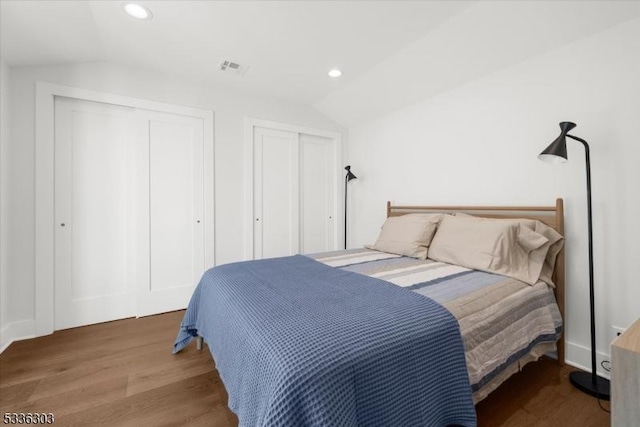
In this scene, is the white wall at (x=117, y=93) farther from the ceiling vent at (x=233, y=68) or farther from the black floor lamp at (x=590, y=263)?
the black floor lamp at (x=590, y=263)

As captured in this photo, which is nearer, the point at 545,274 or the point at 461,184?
the point at 545,274

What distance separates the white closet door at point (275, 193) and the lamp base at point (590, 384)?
273 cm

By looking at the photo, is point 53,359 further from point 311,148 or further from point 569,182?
point 569,182

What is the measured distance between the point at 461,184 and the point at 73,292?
3.65 meters

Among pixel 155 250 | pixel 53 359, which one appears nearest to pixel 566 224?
pixel 155 250

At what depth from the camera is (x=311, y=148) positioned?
12.1 feet

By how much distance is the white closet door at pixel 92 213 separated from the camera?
2334mm

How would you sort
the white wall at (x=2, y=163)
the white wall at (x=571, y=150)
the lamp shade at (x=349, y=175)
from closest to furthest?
A: 1. the white wall at (x=571, y=150)
2. the white wall at (x=2, y=163)
3. the lamp shade at (x=349, y=175)

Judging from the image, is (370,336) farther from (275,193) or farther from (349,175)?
(349,175)

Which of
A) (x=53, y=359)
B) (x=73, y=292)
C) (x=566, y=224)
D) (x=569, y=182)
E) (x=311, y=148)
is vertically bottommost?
(x=53, y=359)

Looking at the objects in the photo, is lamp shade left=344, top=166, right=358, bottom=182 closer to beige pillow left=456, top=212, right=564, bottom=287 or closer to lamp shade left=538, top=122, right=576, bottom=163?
beige pillow left=456, top=212, right=564, bottom=287

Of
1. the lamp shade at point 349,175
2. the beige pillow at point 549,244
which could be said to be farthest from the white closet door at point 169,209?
the beige pillow at point 549,244

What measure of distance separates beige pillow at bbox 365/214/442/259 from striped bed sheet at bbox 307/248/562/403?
27cm

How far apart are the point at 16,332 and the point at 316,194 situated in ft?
10.1
